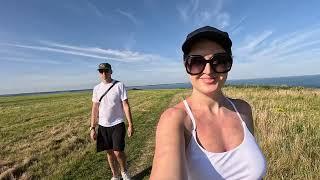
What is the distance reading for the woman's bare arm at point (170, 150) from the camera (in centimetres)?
168

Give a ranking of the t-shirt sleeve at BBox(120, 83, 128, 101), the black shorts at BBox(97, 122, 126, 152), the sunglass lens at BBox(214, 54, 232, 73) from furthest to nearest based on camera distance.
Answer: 1. the t-shirt sleeve at BBox(120, 83, 128, 101)
2. the black shorts at BBox(97, 122, 126, 152)
3. the sunglass lens at BBox(214, 54, 232, 73)

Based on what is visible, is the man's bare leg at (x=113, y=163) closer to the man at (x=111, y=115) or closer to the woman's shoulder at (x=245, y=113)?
the man at (x=111, y=115)

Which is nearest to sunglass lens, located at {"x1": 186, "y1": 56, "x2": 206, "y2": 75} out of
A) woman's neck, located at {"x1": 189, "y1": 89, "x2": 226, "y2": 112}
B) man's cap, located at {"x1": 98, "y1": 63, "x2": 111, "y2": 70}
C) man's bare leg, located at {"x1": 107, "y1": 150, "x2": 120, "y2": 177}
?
woman's neck, located at {"x1": 189, "y1": 89, "x2": 226, "y2": 112}

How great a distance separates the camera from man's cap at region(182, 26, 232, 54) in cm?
209

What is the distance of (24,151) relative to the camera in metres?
11.1

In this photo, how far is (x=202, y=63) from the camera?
2.19 m

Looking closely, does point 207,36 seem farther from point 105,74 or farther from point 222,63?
point 105,74

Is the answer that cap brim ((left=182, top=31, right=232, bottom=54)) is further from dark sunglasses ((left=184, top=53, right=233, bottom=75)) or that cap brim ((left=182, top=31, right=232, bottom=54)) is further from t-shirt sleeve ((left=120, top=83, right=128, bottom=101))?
t-shirt sleeve ((left=120, top=83, right=128, bottom=101))

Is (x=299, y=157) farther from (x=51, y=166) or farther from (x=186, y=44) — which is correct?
(x=51, y=166)

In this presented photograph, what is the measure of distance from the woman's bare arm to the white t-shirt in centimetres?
542

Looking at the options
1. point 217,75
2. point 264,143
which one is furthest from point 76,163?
point 217,75

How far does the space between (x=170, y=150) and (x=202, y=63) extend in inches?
26.3

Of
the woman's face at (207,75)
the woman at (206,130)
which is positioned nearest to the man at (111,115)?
the woman at (206,130)

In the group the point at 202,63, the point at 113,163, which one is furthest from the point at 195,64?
the point at 113,163
